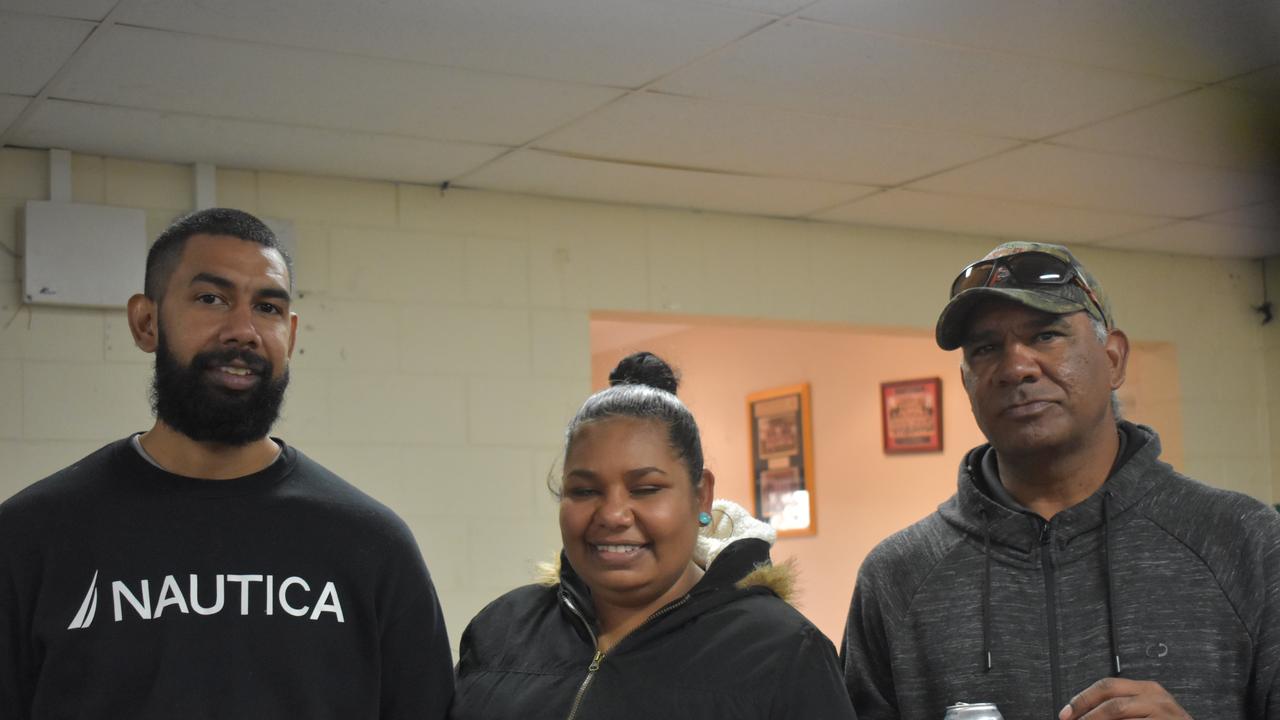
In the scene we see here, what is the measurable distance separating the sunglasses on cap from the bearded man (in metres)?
0.90

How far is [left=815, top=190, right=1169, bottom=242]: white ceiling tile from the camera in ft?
16.2

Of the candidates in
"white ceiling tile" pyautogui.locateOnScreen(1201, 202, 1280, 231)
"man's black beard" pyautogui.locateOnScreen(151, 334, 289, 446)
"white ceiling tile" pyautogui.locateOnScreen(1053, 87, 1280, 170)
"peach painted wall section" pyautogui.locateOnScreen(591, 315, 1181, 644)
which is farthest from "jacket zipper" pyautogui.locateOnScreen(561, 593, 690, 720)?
"white ceiling tile" pyautogui.locateOnScreen(1201, 202, 1280, 231)

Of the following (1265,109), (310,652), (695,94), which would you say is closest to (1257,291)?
(1265,109)

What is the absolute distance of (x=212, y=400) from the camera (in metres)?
1.87

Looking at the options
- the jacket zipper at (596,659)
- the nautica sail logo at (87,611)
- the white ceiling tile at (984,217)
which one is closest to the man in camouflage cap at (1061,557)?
the jacket zipper at (596,659)

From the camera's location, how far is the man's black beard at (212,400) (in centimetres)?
188

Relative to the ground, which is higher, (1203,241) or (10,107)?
(10,107)

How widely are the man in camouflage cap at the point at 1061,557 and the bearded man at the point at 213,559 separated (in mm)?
698

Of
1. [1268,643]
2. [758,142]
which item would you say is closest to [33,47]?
[758,142]

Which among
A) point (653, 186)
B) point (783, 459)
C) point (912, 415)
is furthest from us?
point (783, 459)

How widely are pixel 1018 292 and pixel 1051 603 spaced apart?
1.39ft

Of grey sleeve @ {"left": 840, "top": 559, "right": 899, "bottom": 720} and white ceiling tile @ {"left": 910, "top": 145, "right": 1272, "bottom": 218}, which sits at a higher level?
white ceiling tile @ {"left": 910, "top": 145, "right": 1272, "bottom": 218}

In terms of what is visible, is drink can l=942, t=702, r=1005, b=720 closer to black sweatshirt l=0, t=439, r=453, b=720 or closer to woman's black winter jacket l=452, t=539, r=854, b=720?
woman's black winter jacket l=452, t=539, r=854, b=720

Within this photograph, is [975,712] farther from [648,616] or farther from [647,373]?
[647,373]
